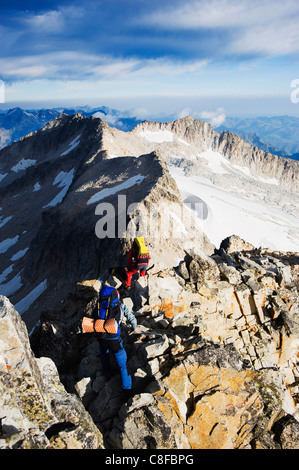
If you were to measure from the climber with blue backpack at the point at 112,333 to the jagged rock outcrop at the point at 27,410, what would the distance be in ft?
4.97

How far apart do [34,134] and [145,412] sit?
14216 centimetres

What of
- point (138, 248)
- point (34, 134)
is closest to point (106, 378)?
point (138, 248)

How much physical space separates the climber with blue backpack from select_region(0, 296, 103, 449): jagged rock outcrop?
152 centimetres

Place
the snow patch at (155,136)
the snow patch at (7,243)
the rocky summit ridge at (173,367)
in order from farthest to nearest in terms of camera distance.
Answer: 1. the snow patch at (155,136)
2. the snow patch at (7,243)
3. the rocky summit ridge at (173,367)

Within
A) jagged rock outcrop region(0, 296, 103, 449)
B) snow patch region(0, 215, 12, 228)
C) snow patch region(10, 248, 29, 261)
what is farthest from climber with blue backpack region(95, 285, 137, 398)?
snow patch region(0, 215, 12, 228)

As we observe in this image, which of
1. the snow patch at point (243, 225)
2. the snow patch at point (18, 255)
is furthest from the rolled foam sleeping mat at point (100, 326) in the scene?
the snow patch at point (243, 225)

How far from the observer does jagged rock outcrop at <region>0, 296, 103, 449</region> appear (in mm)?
5352

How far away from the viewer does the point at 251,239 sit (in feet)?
296

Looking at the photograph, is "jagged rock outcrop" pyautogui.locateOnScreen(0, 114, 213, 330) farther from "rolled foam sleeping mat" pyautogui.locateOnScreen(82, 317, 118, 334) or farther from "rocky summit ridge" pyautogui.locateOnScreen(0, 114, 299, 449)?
"rolled foam sleeping mat" pyautogui.locateOnScreen(82, 317, 118, 334)

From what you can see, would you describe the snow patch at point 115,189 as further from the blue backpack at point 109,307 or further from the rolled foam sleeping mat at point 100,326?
the rolled foam sleeping mat at point 100,326

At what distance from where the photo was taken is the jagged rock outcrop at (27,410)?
5.35m

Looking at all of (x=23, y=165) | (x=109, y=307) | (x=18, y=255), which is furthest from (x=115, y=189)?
(x=23, y=165)

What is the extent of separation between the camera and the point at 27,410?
572 cm
